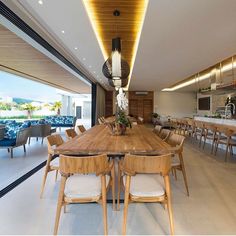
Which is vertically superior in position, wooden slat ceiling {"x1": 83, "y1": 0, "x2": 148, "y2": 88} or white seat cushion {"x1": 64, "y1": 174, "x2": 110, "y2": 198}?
wooden slat ceiling {"x1": 83, "y1": 0, "x2": 148, "y2": 88}

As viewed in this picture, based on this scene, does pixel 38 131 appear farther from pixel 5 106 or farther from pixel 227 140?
pixel 227 140

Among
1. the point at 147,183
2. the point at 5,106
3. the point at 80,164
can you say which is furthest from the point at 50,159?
the point at 5,106

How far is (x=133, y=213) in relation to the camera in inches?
92.0

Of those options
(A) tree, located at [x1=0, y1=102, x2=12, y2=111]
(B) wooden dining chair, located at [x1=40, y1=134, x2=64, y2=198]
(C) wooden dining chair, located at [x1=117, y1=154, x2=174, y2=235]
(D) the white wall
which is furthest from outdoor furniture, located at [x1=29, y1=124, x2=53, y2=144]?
(D) the white wall

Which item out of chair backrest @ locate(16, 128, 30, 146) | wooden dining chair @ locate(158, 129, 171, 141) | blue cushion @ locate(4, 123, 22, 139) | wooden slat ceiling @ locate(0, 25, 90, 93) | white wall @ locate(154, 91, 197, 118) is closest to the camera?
wooden dining chair @ locate(158, 129, 171, 141)

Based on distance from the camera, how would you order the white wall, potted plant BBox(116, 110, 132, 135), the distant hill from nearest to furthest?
1. potted plant BBox(116, 110, 132, 135)
2. the distant hill
3. the white wall

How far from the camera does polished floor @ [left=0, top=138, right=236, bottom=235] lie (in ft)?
6.70

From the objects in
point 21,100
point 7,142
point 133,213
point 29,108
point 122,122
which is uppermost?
point 21,100

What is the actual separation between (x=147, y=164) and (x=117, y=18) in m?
3.14

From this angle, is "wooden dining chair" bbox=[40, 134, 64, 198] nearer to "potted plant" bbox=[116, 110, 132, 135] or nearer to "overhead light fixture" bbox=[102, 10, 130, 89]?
"potted plant" bbox=[116, 110, 132, 135]

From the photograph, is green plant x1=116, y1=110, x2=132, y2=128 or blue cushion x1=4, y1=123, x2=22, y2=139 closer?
green plant x1=116, y1=110, x2=132, y2=128

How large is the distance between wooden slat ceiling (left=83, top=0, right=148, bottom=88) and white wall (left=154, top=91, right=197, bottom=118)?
10.4 meters

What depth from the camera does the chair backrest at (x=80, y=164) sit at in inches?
70.7

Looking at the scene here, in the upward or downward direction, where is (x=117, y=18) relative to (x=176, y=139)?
upward
